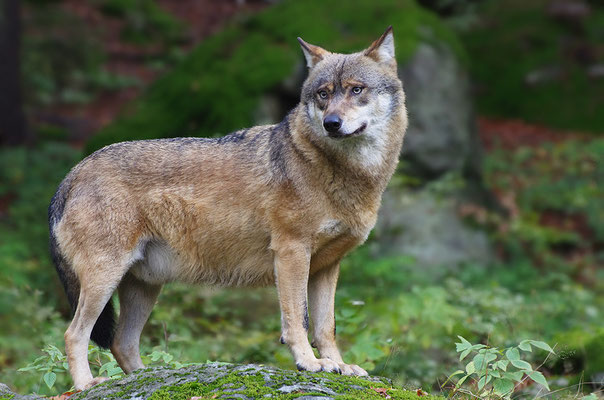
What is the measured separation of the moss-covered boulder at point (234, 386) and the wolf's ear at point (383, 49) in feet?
9.24

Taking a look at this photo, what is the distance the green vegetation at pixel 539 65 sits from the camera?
2203cm

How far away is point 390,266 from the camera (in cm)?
1120

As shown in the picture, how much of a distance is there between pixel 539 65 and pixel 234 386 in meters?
20.0

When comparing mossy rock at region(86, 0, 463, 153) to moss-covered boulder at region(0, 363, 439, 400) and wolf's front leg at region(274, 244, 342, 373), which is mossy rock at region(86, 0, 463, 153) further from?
moss-covered boulder at region(0, 363, 439, 400)

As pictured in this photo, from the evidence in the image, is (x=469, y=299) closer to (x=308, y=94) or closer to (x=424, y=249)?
(x=308, y=94)

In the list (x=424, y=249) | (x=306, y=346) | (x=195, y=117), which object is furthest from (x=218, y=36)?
(x=306, y=346)

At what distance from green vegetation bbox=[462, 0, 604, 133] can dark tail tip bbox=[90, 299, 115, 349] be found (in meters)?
17.7

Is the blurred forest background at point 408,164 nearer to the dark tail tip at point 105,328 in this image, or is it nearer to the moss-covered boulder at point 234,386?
the dark tail tip at point 105,328

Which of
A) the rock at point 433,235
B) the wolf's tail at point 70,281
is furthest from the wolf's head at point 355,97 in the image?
the rock at point 433,235

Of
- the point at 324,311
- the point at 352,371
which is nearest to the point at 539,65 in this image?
the point at 324,311

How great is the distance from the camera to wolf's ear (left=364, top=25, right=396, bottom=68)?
22.0ft

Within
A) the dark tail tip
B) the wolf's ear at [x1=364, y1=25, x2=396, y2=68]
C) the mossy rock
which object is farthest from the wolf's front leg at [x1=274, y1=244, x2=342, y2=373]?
the mossy rock

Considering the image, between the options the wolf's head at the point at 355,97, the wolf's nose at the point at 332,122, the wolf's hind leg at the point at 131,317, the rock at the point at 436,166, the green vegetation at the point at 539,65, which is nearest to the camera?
the wolf's nose at the point at 332,122

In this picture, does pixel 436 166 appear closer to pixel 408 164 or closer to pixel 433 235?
pixel 408 164
